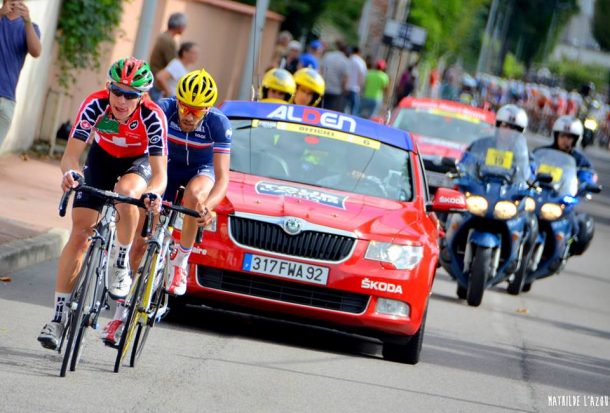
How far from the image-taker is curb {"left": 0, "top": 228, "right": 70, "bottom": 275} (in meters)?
11.3

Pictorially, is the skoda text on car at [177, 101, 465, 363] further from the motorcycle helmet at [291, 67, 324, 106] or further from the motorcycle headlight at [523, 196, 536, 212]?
the motorcycle headlight at [523, 196, 536, 212]

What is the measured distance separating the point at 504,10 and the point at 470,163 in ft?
434

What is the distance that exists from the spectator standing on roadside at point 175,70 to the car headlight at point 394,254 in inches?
316

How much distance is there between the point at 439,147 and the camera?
20.2m

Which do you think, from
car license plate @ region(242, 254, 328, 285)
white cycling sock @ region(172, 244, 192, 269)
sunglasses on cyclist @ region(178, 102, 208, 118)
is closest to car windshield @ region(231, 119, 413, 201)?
car license plate @ region(242, 254, 328, 285)

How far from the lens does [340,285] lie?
10102 millimetres

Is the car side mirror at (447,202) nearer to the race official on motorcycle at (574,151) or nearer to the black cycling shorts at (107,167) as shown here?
the black cycling shorts at (107,167)

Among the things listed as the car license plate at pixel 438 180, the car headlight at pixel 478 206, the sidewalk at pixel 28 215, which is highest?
the car license plate at pixel 438 180

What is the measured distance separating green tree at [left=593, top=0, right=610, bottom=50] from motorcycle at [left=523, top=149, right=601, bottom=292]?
159m

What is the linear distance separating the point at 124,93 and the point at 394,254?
2.80 metres

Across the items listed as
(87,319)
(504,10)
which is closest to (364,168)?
(87,319)

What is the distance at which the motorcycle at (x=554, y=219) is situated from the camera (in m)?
16.7

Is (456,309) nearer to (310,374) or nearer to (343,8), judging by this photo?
(310,374)

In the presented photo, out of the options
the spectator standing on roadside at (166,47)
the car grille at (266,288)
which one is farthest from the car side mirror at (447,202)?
the spectator standing on roadside at (166,47)
